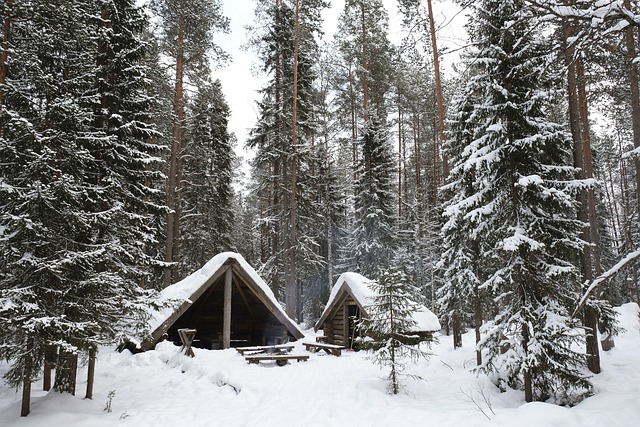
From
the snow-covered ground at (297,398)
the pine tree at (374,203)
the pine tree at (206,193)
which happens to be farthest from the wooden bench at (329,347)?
the pine tree at (206,193)

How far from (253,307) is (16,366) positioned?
11545mm

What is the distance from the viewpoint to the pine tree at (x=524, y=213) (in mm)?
7234

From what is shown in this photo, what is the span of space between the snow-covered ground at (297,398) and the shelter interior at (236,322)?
437cm

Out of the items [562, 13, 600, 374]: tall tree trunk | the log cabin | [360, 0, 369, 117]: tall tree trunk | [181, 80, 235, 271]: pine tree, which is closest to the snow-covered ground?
[562, 13, 600, 374]: tall tree trunk

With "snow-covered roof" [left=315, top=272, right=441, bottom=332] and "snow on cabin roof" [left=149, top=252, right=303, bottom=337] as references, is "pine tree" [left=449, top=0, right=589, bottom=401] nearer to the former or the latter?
"snow-covered roof" [left=315, top=272, right=441, bottom=332]

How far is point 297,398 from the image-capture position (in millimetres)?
7852

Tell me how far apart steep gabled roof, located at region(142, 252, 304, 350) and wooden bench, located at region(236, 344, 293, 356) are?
86 cm

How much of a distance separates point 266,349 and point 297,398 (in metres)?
6.61

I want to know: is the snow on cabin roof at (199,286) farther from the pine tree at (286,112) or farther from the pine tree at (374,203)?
the pine tree at (374,203)

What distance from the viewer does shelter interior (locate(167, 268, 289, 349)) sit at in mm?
16172

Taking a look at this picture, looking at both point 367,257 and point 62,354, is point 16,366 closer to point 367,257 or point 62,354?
point 62,354

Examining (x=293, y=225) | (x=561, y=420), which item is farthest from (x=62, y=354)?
(x=293, y=225)

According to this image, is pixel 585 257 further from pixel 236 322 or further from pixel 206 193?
pixel 206 193

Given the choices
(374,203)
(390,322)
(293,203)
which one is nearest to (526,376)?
(390,322)
